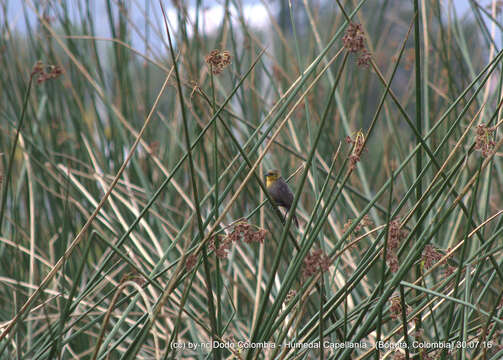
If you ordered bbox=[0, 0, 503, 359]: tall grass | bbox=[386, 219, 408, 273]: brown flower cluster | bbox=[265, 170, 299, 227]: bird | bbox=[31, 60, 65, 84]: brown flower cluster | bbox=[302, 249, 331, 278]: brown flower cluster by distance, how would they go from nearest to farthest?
bbox=[302, 249, 331, 278]: brown flower cluster
bbox=[386, 219, 408, 273]: brown flower cluster
bbox=[31, 60, 65, 84]: brown flower cluster
bbox=[0, 0, 503, 359]: tall grass
bbox=[265, 170, 299, 227]: bird

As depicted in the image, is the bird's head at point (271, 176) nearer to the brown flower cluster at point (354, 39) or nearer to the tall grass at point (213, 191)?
the tall grass at point (213, 191)

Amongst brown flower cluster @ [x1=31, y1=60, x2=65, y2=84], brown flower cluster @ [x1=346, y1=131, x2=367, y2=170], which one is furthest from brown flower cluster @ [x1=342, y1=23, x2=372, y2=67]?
brown flower cluster @ [x1=31, y1=60, x2=65, y2=84]

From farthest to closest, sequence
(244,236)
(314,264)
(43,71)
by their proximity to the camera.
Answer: (43,71) < (244,236) < (314,264)

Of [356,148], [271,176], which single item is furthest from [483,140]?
[271,176]

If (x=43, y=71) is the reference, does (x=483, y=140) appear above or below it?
below

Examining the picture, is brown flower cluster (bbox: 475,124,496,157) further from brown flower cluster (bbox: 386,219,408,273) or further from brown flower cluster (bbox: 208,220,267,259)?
brown flower cluster (bbox: 208,220,267,259)

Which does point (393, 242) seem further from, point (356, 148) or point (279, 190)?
point (279, 190)

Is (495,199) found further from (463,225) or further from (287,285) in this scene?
(287,285)

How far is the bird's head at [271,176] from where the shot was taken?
184 centimetres

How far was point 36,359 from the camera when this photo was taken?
1.19 meters

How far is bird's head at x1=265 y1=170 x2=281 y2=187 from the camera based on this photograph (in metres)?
1.84

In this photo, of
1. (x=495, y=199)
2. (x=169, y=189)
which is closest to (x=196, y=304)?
(x=169, y=189)

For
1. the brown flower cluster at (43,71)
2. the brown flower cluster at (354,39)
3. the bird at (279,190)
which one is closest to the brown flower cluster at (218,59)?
the brown flower cluster at (354,39)

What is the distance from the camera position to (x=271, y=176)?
1.88 m
